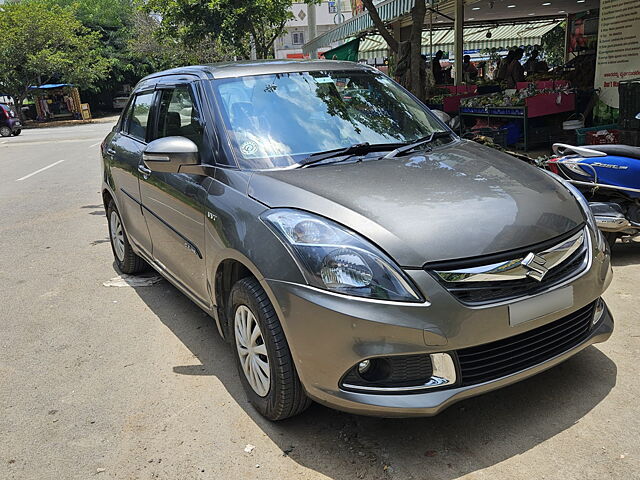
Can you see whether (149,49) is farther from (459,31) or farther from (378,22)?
(378,22)

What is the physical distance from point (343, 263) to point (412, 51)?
22.9 feet

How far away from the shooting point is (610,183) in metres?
4.84

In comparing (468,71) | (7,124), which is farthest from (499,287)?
(7,124)

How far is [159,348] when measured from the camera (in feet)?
13.3

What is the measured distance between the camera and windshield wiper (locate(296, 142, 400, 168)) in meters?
3.28

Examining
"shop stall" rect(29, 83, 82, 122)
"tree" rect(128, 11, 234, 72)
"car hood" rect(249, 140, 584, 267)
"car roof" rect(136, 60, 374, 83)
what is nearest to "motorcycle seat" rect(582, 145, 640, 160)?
"car hood" rect(249, 140, 584, 267)

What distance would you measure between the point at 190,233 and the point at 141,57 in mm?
48790

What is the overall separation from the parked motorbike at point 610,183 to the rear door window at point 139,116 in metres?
3.50

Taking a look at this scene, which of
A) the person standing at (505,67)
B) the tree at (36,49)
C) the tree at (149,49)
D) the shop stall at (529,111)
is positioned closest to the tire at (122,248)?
the shop stall at (529,111)

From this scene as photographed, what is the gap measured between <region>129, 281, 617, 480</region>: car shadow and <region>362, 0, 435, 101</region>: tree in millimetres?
Answer: 6223

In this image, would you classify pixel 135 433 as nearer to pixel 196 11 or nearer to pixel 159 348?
pixel 159 348

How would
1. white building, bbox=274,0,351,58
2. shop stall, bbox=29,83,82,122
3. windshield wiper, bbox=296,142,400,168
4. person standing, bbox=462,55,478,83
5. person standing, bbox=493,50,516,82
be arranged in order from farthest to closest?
white building, bbox=274,0,351,58 < shop stall, bbox=29,83,82,122 < person standing, bbox=462,55,478,83 < person standing, bbox=493,50,516,82 < windshield wiper, bbox=296,142,400,168

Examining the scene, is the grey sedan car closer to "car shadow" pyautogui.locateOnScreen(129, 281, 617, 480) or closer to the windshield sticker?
the windshield sticker

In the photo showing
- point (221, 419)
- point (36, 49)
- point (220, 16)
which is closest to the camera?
point (221, 419)
